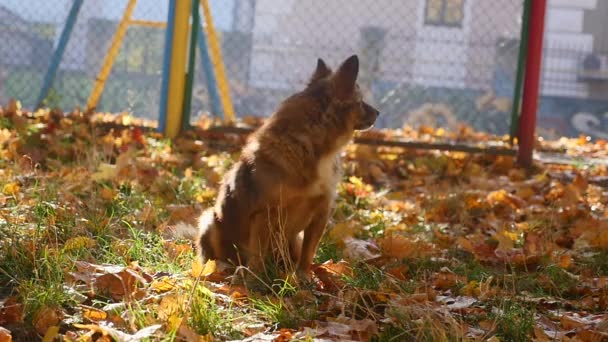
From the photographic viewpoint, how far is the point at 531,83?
814cm

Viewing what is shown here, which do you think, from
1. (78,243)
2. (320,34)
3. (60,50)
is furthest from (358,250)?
(320,34)

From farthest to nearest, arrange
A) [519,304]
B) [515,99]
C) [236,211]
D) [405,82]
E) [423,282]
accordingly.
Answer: [405,82] < [515,99] < [236,211] < [423,282] < [519,304]

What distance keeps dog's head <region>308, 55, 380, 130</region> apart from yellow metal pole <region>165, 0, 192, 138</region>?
13.8 feet

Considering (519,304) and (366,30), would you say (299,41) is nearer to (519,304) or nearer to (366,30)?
(366,30)

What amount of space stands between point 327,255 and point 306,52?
6.51 metres

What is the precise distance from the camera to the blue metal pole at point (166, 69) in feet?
27.9

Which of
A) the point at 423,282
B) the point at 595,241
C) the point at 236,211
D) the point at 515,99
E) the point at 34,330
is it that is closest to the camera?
the point at 34,330

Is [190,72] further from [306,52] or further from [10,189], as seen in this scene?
[10,189]

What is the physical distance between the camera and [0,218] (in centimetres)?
438

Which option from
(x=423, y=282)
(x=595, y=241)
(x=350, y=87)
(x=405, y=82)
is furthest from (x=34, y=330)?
(x=405, y=82)

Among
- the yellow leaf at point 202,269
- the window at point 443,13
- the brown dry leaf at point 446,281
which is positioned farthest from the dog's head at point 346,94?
the window at point 443,13

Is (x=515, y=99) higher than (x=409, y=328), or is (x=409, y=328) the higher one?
(x=515, y=99)

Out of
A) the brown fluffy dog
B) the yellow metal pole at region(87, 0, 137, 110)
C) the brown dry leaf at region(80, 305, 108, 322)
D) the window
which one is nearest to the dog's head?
the brown fluffy dog

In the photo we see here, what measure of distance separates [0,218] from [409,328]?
7.75 ft
